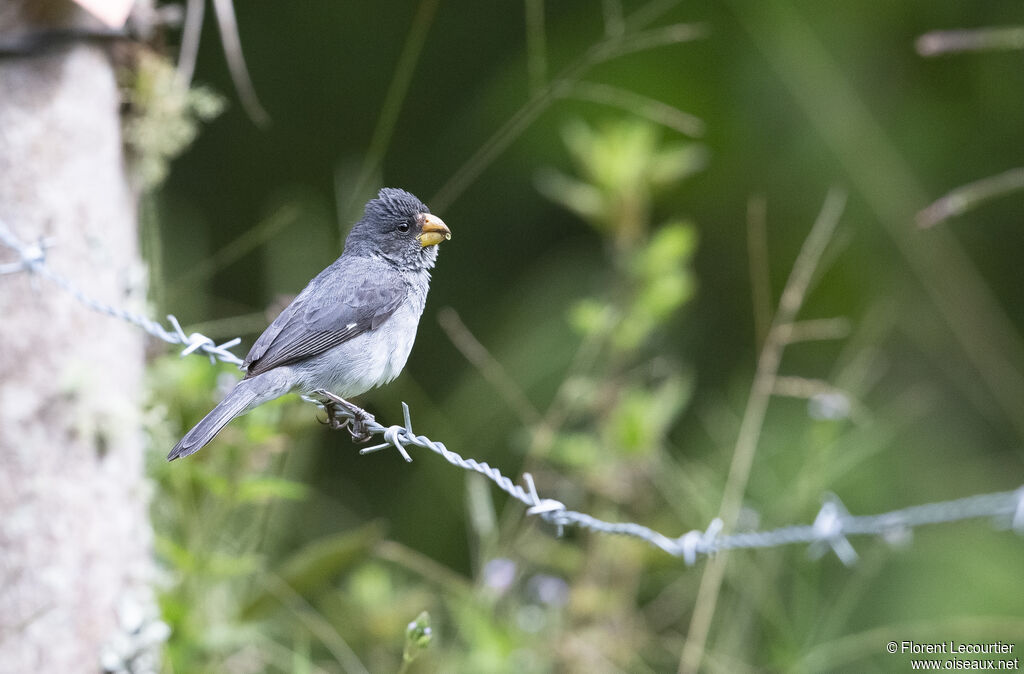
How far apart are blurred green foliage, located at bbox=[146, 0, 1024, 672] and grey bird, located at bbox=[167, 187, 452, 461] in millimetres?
927

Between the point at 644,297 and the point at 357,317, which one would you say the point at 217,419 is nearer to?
the point at 357,317

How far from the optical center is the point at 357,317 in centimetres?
206

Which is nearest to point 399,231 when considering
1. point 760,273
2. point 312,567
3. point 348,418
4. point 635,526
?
point 348,418

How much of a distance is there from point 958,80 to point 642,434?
2.72 metres

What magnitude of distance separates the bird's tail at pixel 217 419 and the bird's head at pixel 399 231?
1.17 feet

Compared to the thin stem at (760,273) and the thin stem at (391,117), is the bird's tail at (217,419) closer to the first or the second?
the thin stem at (391,117)

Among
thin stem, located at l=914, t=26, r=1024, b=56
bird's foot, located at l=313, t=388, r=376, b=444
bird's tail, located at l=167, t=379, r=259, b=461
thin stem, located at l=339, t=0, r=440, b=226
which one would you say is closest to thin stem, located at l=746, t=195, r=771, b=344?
thin stem, located at l=914, t=26, r=1024, b=56

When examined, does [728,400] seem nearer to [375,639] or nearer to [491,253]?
[491,253]

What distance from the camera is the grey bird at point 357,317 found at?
1951 millimetres

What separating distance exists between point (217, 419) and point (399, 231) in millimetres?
501

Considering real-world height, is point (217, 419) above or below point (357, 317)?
below

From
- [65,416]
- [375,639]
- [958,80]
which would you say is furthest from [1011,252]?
[65,416]

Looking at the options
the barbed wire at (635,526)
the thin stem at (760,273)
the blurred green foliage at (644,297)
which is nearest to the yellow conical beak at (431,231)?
the barbed wire at (635,526)

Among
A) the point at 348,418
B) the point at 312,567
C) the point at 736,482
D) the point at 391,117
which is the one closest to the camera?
the point at 348,418
